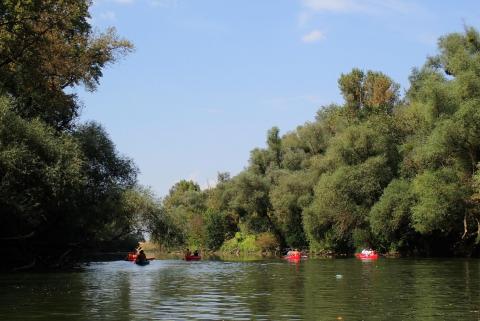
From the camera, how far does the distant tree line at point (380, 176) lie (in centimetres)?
5234

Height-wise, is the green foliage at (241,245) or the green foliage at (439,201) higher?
the green foliage at (439,201)

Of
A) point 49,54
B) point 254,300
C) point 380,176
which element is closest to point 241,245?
point 380,176

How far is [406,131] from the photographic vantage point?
66.4m

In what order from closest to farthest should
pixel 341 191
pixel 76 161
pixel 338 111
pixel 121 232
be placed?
pixel 76 161
pixel 121 232
pixel 341 191
pixel 338 111

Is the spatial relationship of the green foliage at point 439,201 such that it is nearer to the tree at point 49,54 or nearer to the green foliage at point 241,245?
the tree at point 49,54

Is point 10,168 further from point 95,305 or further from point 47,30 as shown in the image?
point 95,305

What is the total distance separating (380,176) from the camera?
63250mm

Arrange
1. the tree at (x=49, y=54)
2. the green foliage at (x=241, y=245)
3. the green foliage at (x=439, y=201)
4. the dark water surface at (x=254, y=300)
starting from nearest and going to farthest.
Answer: the dark water surface at (x=254, y=300) → the tree at (x=49, y=54) → the green foliage at (x=439, y=201) → the green foliage at (x=241, y=245)

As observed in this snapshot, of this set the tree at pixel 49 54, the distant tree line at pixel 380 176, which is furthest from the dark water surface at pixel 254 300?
the distant tree line at pixel 380 176

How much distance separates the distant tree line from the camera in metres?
52.3

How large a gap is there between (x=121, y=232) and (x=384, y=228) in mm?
24679

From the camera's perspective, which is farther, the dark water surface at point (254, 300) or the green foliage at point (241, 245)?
the green foliage at point (241, 245)

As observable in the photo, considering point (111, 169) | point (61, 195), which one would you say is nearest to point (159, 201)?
point (111, 169)

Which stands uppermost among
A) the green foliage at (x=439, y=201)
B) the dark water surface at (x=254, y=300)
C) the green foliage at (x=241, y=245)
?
the green foliage at (x=439, y=201)
